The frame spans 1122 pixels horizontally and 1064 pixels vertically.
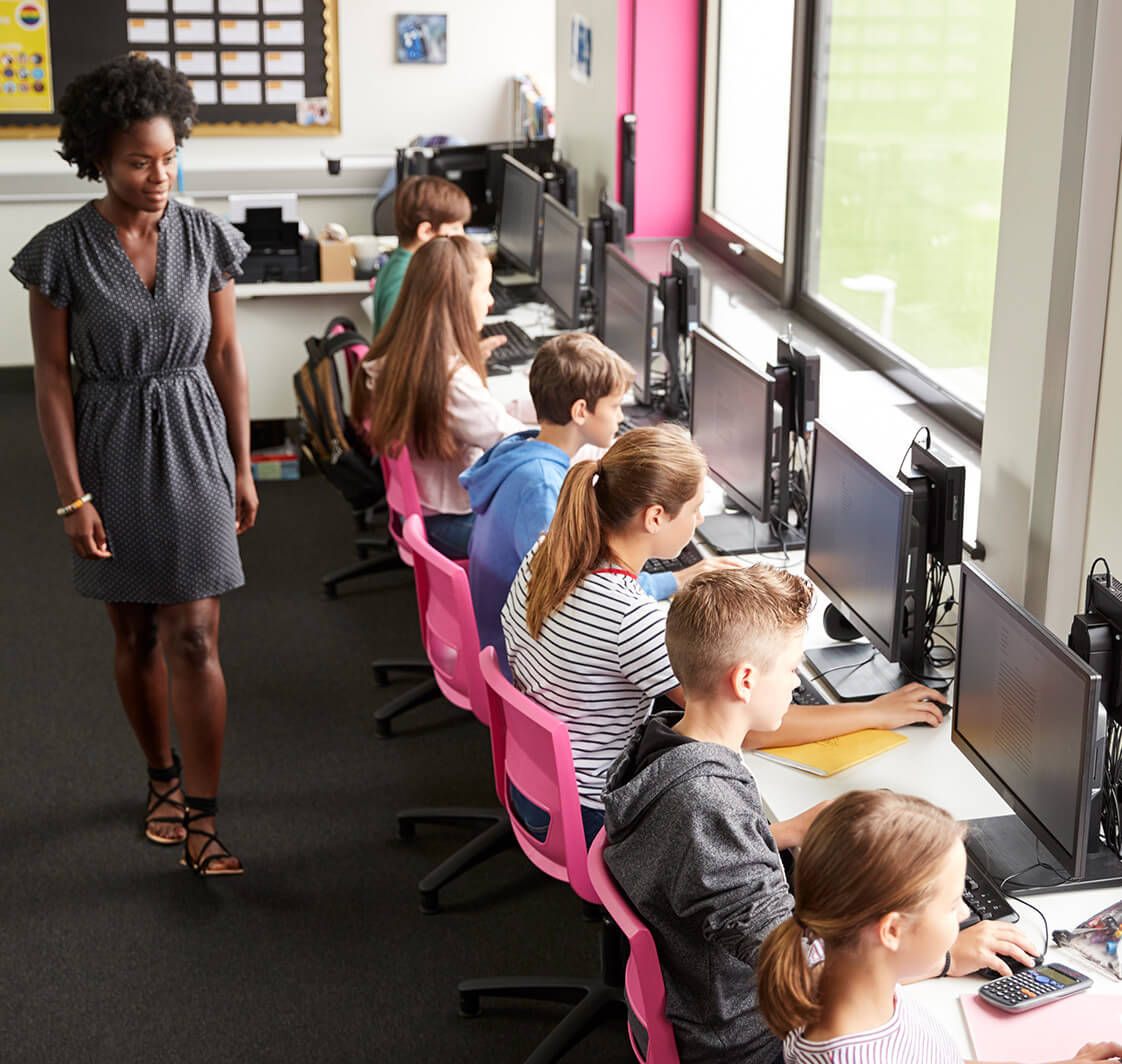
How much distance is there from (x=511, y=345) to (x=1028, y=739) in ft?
9.79

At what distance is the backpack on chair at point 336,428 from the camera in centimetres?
447

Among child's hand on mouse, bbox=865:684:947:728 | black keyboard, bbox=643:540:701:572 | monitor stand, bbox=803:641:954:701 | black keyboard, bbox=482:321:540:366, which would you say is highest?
black keyboard, bbox=482:321:540:366

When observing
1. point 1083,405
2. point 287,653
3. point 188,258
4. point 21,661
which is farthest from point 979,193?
point 21,661

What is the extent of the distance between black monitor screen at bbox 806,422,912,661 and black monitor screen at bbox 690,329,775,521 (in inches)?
11.9

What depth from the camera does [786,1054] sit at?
163 centimetres

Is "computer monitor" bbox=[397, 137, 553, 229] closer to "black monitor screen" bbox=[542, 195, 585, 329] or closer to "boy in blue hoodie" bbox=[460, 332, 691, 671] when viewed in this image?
"black monitor screen" bbox=[542, 195, 585, 329]

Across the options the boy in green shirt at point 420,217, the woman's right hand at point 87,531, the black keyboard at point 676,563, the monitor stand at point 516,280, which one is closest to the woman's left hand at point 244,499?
the woman's right hand at point 87,531

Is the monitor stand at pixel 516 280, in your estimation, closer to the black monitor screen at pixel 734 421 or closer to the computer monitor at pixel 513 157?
the computer monitor at pixel 513 157

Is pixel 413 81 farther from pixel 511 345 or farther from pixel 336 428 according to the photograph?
pixel 336 428

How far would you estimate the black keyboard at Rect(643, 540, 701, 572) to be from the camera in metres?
3.21

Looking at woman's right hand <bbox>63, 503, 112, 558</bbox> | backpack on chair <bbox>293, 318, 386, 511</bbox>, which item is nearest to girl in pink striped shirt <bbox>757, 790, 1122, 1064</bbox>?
woman's right hand <bbox>63, 503, 112, 558</bbox>

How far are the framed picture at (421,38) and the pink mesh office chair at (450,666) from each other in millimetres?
4449

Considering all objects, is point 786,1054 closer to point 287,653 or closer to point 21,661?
point 287,653

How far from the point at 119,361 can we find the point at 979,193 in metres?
2.04
